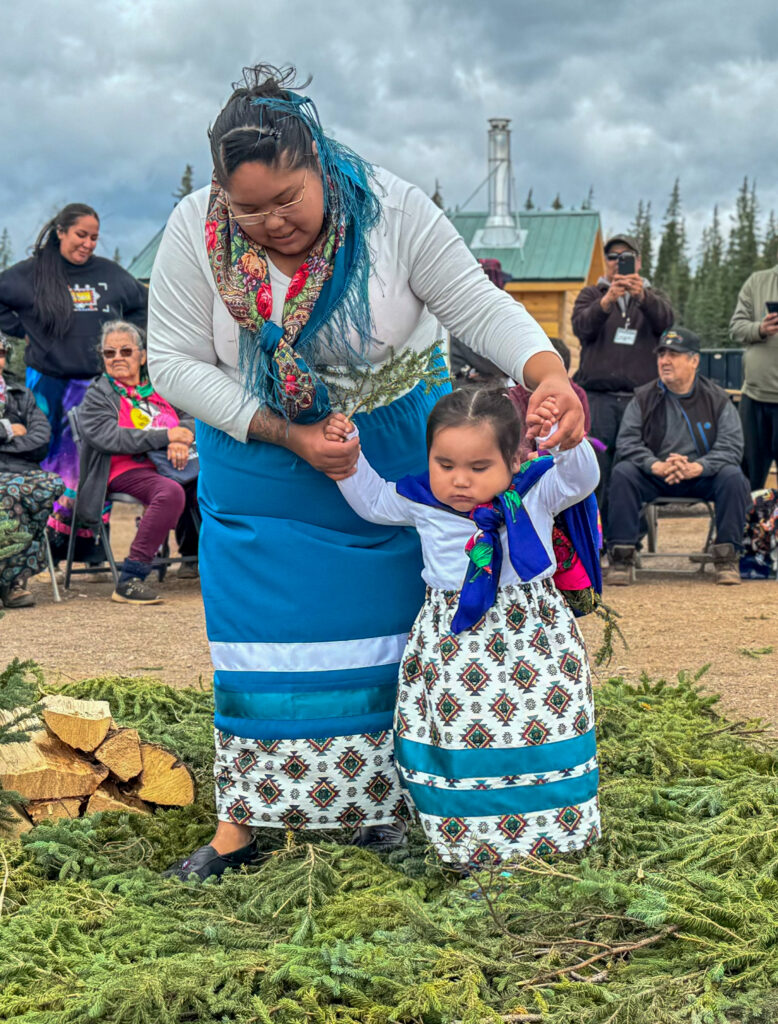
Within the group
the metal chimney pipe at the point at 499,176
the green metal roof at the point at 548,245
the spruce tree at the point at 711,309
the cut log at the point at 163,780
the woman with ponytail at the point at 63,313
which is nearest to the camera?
the cut log at the point at 163,780

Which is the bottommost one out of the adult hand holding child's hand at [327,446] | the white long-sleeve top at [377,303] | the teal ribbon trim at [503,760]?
the teal ribbon trim at [503,760]

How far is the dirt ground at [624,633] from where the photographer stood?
5676mm

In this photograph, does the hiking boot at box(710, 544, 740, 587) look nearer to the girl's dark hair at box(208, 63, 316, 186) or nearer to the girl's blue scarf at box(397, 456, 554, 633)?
the girl's blue scarf at box(397, 456, 554, 633)

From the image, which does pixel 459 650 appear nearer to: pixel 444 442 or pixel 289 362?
pixel 444 442

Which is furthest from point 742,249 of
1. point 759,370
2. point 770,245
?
point 759,370

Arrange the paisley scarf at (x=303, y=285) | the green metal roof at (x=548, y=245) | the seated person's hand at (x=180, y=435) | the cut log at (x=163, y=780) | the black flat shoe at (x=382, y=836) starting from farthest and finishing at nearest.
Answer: the green metal roof at (x=548, y=245) < the seated person's hand at (x=180, y=435) < the cut log at (x=163, y=780) < the black flat shoe at (x=382, y=836) < the paisley scarf at (x=303, y=285)

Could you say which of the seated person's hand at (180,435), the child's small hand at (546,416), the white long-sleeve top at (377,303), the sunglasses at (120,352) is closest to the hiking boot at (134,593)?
the seated person's hand at (180,435)

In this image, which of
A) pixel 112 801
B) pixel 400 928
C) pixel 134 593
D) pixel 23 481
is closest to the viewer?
pixel 400 928

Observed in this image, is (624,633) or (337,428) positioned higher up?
(337,428)

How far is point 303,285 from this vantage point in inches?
121

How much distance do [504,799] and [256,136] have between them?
1.68 meters

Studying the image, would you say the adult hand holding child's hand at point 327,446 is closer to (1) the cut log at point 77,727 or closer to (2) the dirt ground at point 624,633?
(1) the cut log at point 77,727

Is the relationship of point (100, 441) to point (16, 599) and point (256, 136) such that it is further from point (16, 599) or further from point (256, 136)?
point (256, 136)

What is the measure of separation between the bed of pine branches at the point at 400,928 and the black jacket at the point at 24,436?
474 cm
